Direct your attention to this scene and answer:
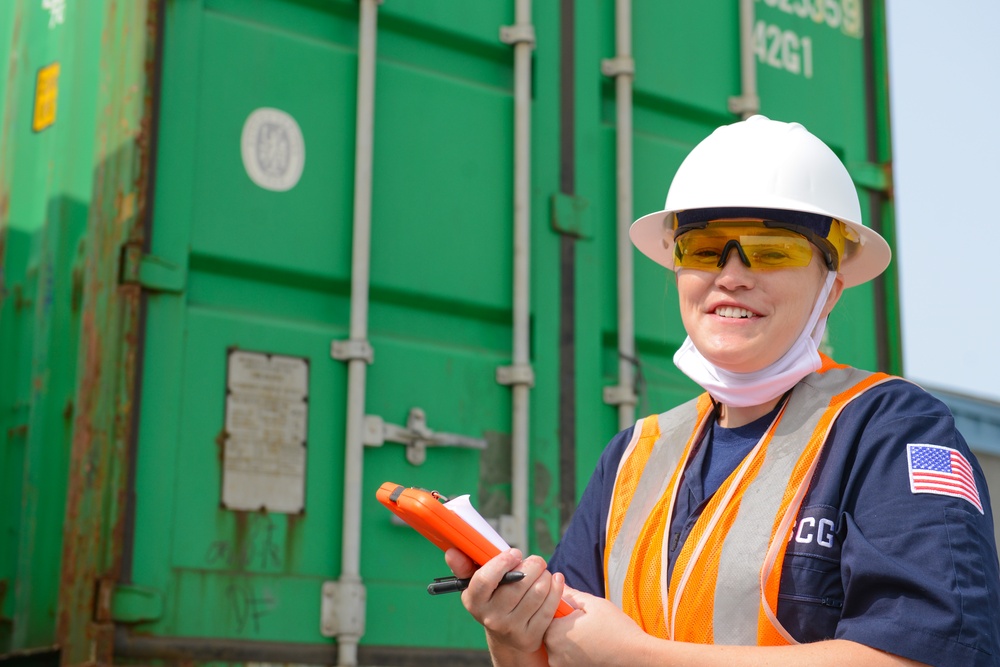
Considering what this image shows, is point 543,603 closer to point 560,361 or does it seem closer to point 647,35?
point 560,361

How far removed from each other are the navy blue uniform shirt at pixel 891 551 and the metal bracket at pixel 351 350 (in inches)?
81.3

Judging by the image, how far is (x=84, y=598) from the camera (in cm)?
317

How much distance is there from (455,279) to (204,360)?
0.83m

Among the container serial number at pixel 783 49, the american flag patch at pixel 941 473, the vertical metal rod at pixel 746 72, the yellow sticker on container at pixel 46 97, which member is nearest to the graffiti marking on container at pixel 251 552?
the yellow sticker on container at pixel 46 97

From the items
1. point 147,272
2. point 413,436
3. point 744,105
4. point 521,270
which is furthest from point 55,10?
point 744,105

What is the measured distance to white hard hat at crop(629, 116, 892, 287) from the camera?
177 cm

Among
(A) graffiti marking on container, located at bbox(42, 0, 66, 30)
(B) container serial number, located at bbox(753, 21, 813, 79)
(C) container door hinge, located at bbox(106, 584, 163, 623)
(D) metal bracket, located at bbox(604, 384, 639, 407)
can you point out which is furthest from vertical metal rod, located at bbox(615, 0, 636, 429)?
(A) graffiti marking on container, located at bbox(42, 0, 66, 30)

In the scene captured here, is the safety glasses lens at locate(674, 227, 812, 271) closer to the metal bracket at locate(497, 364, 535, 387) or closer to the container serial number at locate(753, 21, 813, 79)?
the metal bracket at locate(497, 364, 535, 387)

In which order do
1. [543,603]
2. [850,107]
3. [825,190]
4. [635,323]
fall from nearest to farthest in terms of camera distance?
1. [543,603]
2. [825,190]
3. [635,323]
4. [850,107]

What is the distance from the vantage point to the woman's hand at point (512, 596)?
1590 mm

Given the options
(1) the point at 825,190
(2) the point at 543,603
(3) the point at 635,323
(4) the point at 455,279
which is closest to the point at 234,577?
(4) the point at 455,279

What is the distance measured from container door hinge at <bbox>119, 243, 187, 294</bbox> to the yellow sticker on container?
810mm

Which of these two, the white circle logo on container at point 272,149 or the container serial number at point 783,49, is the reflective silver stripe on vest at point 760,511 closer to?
the white circle logo on container at point 272,149

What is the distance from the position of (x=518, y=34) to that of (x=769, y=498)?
270 centimetres
